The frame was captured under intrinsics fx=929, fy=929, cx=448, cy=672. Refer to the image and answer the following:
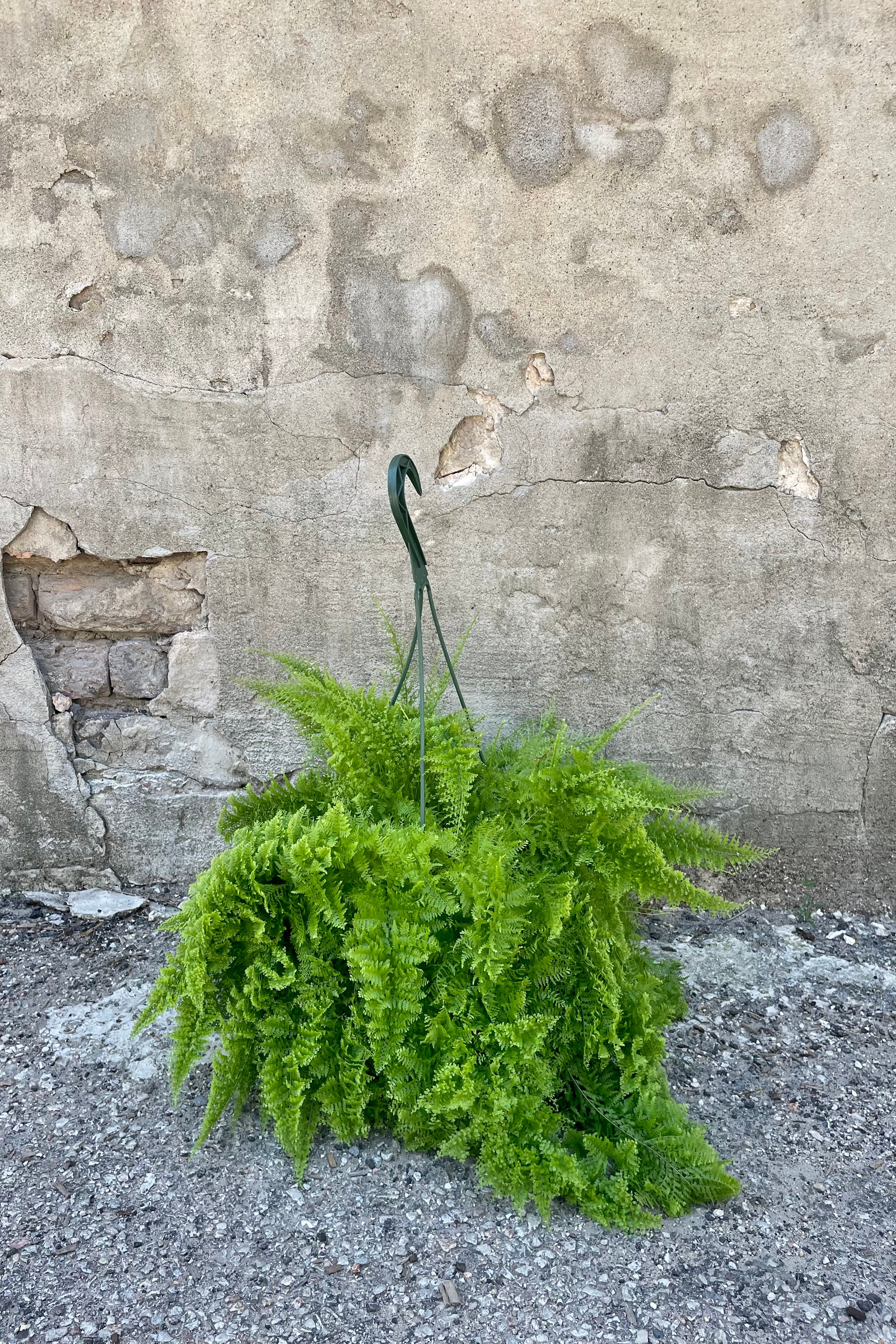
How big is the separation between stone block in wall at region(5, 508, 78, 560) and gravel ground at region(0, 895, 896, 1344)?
152 cm

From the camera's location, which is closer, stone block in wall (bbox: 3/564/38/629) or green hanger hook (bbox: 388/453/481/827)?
green hanger hook (bbox: 388/453/481/827)

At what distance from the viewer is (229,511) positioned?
10.4 ft

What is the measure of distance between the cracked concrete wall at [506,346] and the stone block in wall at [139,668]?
250 millimetres

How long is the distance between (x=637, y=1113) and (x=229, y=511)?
2.23 meters

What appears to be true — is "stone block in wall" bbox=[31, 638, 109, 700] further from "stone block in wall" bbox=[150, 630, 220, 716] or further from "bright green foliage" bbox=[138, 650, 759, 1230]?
"bright green foliage" bbox=[138, 650, 759, 1230]

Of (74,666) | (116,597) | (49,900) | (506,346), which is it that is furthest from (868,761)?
(49,900)

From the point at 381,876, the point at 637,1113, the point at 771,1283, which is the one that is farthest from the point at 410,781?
the point at 771,1283

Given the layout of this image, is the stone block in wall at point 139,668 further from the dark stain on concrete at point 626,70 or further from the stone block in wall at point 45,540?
the dark stain on concrete at point 626,70

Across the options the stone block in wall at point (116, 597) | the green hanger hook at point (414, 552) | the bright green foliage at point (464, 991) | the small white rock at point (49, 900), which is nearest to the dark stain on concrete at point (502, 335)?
the green hanger hook at point (414, 552)

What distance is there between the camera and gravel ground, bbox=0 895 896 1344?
172 centimetres

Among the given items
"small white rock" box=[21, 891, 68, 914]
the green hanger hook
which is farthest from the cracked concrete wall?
the green hanger hook

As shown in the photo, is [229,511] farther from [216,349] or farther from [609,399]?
[609,399]

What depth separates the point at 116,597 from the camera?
3.29 metres

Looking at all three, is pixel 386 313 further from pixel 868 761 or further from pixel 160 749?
pixel 868 761
